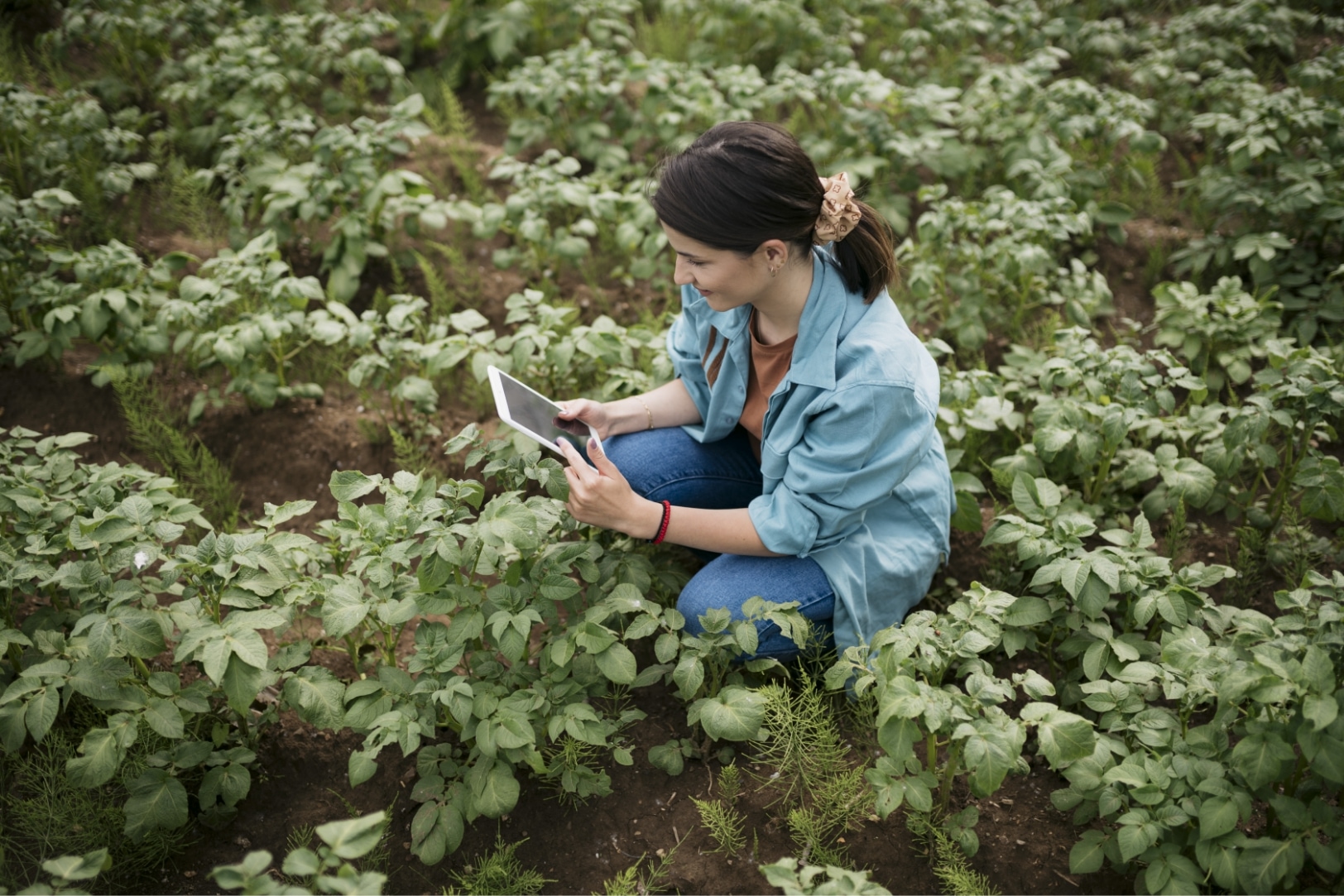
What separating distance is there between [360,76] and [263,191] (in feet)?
3.30

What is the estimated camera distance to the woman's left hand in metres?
1.99

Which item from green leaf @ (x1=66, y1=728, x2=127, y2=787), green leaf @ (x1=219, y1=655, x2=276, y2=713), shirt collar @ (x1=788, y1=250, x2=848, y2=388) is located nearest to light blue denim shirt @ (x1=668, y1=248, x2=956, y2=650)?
shirt collar @ (x1=788, y1=250, x2=848, y2=388)

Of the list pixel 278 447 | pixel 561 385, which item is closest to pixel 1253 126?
pixel 561 385

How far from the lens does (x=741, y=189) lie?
1.76 metres

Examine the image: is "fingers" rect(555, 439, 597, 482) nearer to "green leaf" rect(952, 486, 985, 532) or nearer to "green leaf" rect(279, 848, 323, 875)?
"green leaf" rect(279, 848, 323, 875)

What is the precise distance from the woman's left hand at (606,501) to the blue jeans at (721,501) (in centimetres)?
8

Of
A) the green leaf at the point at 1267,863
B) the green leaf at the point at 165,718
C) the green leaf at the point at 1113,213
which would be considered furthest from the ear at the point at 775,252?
the green leaf at the point at 1113,213

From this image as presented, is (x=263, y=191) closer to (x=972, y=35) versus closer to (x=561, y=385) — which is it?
(x=561, y=385)

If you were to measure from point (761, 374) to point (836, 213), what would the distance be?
1.64 ft

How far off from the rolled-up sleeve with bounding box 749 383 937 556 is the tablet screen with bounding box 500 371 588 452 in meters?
0.54

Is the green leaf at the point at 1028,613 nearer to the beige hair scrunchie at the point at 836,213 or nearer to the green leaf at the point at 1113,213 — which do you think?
the beige hair scrunchie at the point at 836,213

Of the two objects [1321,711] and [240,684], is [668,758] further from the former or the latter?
[1321,711]

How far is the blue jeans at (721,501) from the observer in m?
2.10

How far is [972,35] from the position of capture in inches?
189
